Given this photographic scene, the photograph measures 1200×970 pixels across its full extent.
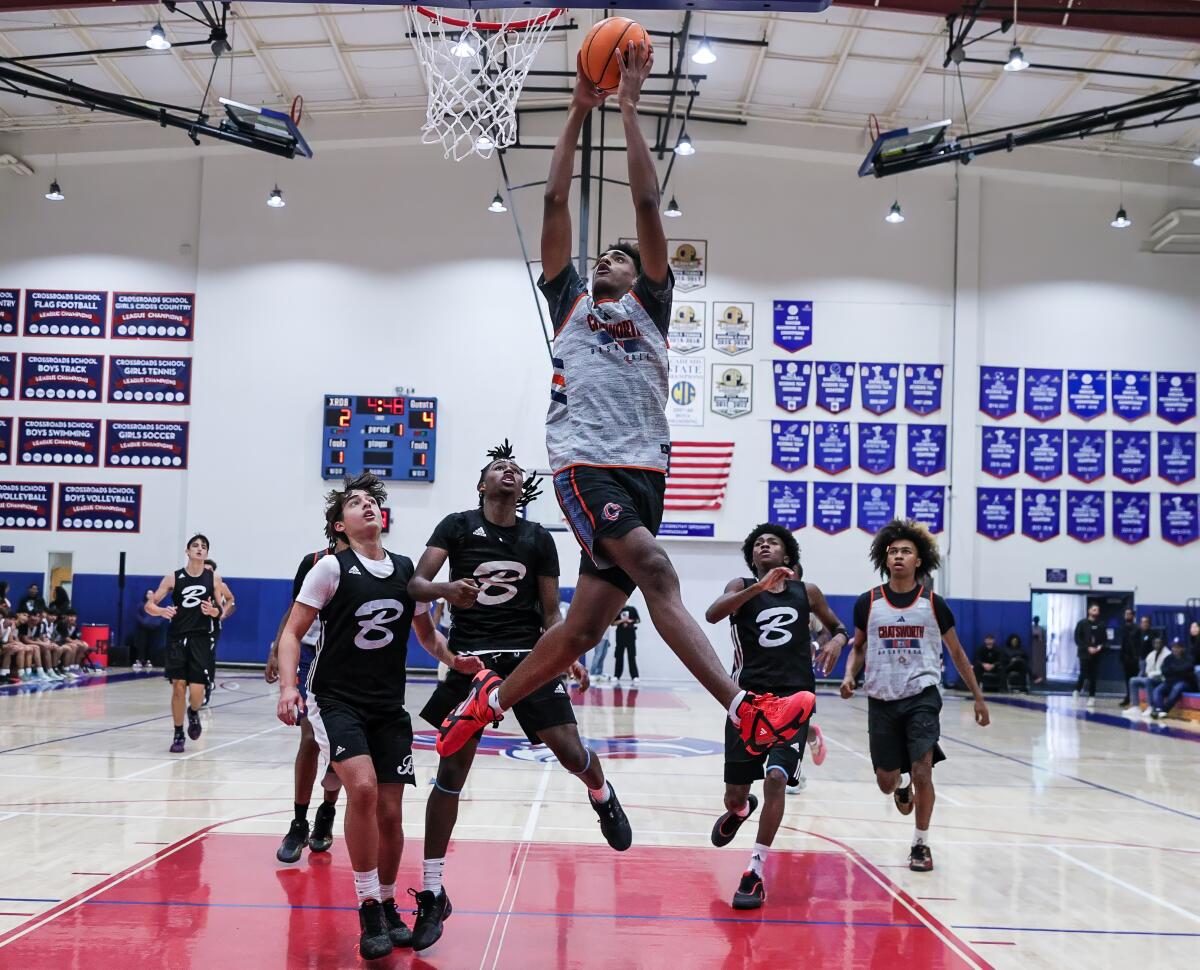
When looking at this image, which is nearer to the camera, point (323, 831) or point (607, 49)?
point (607, 49)

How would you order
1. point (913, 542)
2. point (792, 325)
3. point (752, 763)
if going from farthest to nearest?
point (792, 325), point (913, 542), point (752, 763)

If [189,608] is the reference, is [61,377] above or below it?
above

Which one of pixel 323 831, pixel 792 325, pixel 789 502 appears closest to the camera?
pixel 323 831

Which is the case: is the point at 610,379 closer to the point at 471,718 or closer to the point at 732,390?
the point at 471,718

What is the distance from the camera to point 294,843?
19.1 ft

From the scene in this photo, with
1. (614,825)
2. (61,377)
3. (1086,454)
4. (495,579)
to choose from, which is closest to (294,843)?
(495,579)

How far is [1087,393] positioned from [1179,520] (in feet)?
9.61

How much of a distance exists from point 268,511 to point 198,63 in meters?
7.85

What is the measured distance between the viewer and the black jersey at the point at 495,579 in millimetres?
5316

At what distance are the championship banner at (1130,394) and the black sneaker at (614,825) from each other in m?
19.6

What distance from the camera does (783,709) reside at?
3625 mm

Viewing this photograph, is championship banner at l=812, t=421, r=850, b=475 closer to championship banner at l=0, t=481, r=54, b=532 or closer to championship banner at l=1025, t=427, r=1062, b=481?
championship banner at l=1025, t=427, r=1062, b=481

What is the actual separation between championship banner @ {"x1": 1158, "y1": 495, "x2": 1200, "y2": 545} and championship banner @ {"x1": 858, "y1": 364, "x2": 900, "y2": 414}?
5472 millimetres

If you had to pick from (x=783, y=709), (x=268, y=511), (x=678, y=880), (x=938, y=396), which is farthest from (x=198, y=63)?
(x=783, y=709)
